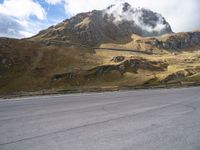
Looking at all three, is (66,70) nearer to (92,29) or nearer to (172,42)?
(92,29)

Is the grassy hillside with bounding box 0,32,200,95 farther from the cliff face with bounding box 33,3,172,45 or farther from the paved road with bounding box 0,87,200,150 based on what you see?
the cliff face with bounding box 33,3,172,45

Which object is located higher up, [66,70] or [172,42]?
[172,42]

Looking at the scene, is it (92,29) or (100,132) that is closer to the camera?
(100,132)

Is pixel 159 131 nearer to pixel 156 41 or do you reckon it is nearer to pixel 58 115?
pixel 58 115

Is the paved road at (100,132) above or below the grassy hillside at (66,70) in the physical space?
below

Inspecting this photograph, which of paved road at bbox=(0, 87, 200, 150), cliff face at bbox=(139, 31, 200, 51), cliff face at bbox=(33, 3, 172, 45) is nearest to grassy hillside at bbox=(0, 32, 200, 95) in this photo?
paved road at bbox=(0, 87, 200, 150)

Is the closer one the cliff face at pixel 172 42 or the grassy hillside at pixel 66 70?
the grassy hillside at pixel 66 70

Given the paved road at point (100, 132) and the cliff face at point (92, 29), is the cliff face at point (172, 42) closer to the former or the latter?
the cliff face at point (92, 29)

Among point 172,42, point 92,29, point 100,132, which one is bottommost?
point 100,132

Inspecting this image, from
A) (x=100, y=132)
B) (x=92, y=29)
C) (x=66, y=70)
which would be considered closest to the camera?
(x=100, y=132)

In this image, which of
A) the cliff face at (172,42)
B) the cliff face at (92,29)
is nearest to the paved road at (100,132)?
the cliff face at (92,29)

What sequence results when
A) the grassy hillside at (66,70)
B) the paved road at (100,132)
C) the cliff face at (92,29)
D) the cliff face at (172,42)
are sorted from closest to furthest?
Answer: the paved road at (100,132) < the grassy hillside at (66,70) < the cliff face at (92,29) < the cliff face at (172,42)

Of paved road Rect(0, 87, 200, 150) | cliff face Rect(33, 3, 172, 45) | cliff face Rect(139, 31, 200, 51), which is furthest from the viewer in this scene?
cliff face Rect(139, 31, 200, 51)

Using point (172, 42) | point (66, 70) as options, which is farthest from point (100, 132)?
point (172, 42)
